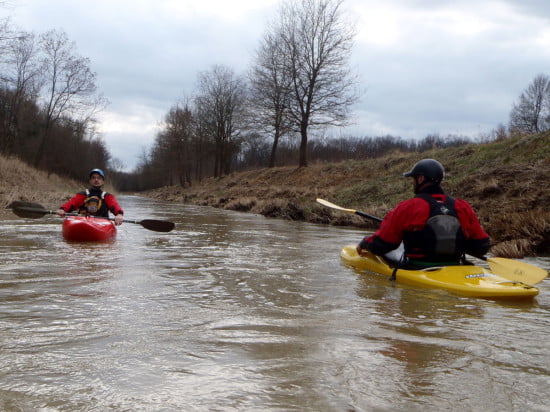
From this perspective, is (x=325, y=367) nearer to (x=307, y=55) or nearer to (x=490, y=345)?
(x=490, y=345)

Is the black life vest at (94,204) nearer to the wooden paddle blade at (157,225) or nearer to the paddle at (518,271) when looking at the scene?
the wooden paddle blade at (157,225)

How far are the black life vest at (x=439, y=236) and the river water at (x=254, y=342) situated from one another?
1.52 ft

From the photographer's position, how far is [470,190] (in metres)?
11.3

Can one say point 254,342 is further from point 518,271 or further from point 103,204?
point 103,204

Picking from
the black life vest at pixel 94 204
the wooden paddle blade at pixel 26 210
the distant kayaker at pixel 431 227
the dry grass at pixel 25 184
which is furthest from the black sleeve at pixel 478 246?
the dry grass at pixel 25 184

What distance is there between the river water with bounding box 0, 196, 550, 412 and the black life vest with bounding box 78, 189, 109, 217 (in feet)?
8.54

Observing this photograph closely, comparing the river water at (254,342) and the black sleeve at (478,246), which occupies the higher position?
the black sleeve at (478,246)

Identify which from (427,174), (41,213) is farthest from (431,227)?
(41,213)

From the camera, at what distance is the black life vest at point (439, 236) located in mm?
4359

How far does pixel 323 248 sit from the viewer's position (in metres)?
7.30

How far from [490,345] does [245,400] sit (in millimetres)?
1583

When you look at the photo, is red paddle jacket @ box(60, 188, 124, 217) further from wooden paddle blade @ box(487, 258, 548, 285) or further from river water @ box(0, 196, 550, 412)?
wooden paddle blade @ box(487, 258, 548, 285)

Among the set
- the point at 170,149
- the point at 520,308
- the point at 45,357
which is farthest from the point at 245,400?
the point at 170,149

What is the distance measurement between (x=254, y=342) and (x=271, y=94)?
23.0 meters
